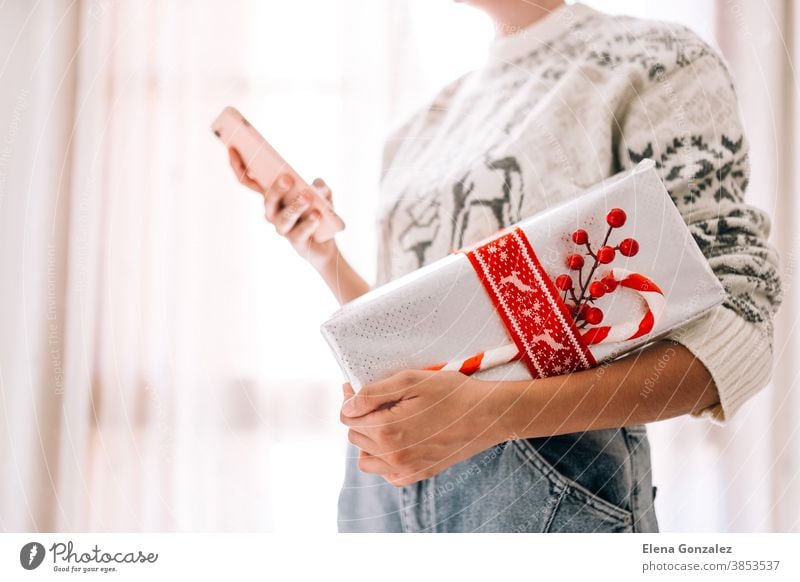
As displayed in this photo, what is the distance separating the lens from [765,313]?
0.33 metres

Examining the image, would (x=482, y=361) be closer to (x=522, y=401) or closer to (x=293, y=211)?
(x=522, y=401)

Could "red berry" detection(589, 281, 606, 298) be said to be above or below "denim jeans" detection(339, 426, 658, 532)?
above

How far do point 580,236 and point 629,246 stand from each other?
0.02 metres

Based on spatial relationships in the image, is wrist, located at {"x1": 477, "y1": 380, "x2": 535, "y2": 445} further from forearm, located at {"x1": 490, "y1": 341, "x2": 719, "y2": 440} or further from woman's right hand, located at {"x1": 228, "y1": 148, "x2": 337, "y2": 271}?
woman's right hand, located at {"x1": 228, "y1": 148, "x2": 337, "y2": 271}

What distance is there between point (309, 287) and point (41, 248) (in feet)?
0.52

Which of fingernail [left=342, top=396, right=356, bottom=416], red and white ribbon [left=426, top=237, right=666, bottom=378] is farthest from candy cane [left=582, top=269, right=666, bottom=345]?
fingernail [left=342, top=396, right=356, bottom=416]

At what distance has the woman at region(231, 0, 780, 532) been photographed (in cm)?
32

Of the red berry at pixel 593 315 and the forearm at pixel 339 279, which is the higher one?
the forearm at pixel 339 279

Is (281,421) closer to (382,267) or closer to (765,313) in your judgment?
(382,267)

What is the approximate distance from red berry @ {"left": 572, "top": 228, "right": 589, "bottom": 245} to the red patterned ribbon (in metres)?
0.02

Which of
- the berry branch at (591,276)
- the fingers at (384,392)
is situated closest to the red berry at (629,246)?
the berry branch at (591,276)

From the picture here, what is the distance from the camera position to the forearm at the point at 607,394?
0.32 metres

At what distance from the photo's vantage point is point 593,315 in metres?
0.32

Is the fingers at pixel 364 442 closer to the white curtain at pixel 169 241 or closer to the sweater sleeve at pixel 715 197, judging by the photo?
the white curtain at pixel 169 241
